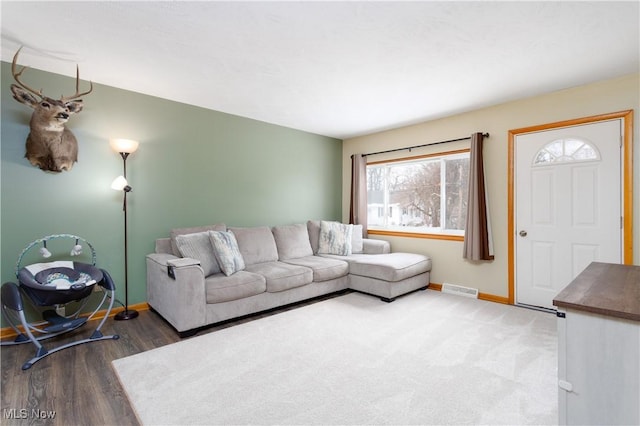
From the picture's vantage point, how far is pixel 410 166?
496 centimetres

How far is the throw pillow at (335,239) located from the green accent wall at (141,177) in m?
0.64

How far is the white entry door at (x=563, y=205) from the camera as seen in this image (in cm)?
→ 314

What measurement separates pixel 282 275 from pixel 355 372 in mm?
1544

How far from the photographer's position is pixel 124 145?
10.4 feet

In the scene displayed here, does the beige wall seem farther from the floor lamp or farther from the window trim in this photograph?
the floor lamp

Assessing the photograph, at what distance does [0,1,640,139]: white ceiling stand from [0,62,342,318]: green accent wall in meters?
0.27

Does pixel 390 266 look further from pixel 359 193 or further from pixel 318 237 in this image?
pixel 359 193

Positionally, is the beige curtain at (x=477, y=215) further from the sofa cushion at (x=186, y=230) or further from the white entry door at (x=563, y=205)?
the sofa cushion at (x=186, y=230)

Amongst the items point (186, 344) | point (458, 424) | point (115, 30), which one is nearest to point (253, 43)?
point (115, 30)

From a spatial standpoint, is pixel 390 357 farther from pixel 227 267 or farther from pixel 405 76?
pixel 405 76

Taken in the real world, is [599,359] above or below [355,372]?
above

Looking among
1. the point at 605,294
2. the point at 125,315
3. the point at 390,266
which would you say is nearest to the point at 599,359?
the point at 605,294

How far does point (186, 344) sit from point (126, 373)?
0.53 metres

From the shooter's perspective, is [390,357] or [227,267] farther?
[227,267]
